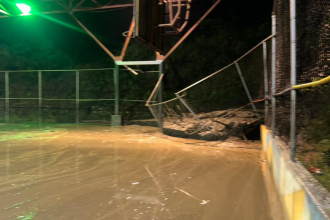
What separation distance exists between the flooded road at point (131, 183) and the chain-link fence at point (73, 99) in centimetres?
788

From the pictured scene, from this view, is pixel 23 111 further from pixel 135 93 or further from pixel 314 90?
pixel 314 90

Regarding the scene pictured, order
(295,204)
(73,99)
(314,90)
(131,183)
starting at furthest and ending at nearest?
1. (73,99)
2. (131,183)
3. (314,90)
4. (295,204)

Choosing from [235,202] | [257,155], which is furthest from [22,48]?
[235,202]

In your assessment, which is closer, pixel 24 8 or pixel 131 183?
pixel 131 183

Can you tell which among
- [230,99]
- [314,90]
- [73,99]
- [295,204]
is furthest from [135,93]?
[295,204]

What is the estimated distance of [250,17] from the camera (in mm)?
15539

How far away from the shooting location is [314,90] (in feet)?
11.6

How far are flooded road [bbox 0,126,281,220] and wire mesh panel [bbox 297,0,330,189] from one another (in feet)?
3.25

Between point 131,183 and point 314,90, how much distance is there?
10.8 ft

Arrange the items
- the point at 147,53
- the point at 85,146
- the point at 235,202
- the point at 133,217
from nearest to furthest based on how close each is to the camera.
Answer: the point at 133,217, the point at 235,202, the point at 85,146, the point at 147,53

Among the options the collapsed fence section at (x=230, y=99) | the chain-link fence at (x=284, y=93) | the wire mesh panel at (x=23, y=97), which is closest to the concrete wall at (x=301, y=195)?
the chain-link fence at (x=284, y=93)

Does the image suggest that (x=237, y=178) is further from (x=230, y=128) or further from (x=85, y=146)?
(x=85, y=146)

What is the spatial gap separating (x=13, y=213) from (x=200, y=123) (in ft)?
22.7

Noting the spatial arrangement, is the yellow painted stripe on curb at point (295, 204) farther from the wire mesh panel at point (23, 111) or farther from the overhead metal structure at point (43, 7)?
the wire mesh panel at point (23, 111)
